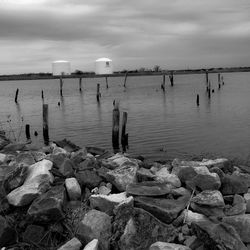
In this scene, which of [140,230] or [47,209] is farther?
[47,209]

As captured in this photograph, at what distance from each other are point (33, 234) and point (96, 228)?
1165 mm

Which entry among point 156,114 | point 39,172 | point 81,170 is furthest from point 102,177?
point 156,114

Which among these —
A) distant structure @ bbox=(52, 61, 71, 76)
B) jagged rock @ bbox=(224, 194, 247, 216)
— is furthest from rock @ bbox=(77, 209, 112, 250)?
distant structure @ bbox=(52, 61, 71, 76)

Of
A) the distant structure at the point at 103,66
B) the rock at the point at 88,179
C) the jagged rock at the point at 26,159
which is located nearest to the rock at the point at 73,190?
the rock at the point at 88,179

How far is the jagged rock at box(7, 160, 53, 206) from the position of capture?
7.52 metres

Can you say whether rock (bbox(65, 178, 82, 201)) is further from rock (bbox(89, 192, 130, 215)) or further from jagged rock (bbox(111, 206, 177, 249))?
jagged rock (bbox(111, 206, 177, 249))

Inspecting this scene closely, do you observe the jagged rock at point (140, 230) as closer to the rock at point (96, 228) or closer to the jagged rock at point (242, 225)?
the rock at point (96, 228)

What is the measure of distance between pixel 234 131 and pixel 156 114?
12.1 meters

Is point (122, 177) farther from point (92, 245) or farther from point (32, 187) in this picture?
point (92, 245)

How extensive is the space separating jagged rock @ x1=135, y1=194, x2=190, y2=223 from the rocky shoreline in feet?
0.06

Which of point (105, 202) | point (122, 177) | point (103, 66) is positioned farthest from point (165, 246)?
point (103, 66)

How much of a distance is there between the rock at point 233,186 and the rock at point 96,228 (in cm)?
292

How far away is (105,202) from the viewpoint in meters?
7.26

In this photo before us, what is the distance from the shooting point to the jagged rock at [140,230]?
20.9 ft
